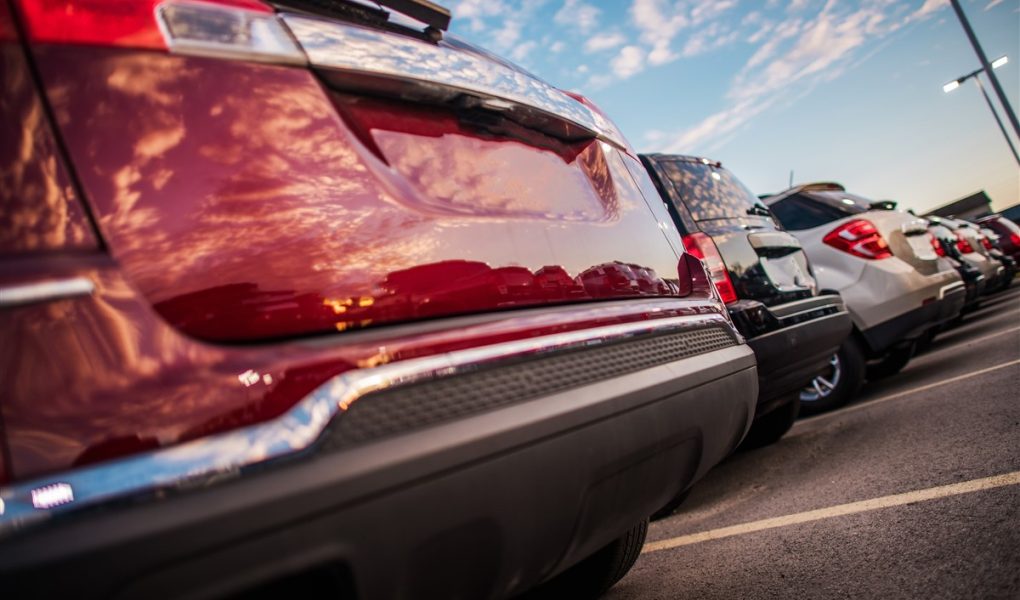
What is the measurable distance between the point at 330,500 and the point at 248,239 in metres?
0.41

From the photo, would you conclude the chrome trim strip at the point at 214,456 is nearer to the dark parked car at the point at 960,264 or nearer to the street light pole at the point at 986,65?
the dark parked car at the point at 960,264

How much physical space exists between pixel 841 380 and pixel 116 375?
4.91 meters

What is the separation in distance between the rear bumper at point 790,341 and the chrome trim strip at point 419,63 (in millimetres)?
1675

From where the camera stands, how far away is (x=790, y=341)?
118 inches

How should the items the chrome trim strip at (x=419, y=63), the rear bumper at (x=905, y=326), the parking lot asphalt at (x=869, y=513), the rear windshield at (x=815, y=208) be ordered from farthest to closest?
1. the rear windshield at (x=815, y=208)
2. the rear bumper at (x=905, y=326)
3. the parking lot asphalt at (x=869, y=513)
4. the chrome trim strip at (x=419, y=63)

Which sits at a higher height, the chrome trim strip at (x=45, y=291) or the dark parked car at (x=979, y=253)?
the chrome trim strip at (x=45, y=291)

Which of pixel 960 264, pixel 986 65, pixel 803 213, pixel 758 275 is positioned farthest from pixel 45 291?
pixel 986 65

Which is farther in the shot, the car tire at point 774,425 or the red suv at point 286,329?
the car tire at point 774,425

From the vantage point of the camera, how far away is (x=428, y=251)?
1146 millimetres

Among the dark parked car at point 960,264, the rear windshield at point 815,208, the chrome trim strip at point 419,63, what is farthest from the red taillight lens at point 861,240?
the chrome trim strip at point 419,63

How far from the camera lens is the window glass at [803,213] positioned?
4.96 metres

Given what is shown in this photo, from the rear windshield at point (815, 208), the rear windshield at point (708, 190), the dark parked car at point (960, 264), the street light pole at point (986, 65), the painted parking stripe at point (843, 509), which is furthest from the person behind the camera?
the street light pole at point (986, 65)

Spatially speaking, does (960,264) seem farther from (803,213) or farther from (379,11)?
(379,11)

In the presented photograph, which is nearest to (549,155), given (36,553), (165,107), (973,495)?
(165,107)
